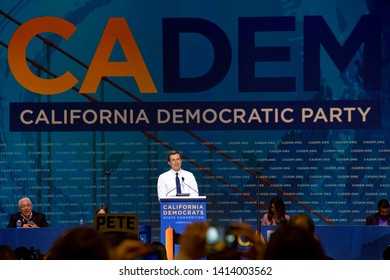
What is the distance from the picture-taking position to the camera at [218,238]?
6.96 feet

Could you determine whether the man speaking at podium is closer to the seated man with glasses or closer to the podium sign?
the seated man with glasses

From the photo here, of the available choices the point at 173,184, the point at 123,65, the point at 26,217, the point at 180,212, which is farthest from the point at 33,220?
the point at 123,65

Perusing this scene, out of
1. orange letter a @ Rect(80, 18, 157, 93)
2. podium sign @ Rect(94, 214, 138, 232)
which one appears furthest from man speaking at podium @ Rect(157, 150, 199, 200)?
podium sign @ Rect(94, 214, 138, 232)

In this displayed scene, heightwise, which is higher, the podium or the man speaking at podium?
the man speaking at podium

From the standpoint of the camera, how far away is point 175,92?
33.7 feet

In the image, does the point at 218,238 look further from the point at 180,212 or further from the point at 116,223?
the point at 180,212

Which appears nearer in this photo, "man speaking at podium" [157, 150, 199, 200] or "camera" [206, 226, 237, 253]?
"camera" [206, 226, 237, 253]

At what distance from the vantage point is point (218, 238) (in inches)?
87.3

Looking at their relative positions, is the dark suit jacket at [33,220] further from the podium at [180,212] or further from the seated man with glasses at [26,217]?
the podium at [180,212]

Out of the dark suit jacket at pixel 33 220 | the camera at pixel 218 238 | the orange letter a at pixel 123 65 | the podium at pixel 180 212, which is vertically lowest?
the dark suit jacket at pixel 33 220

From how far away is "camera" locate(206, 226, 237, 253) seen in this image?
2.12 metres

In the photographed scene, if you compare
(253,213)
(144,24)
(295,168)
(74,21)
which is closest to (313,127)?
(295,168)

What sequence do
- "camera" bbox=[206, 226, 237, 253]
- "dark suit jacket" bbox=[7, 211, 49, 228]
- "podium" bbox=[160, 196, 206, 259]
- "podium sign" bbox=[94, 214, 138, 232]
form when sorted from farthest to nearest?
"dark suit jacket" bbox=[7, 211, 49, 228] → "podium" bbox=[160, 196, 206, 259] → "podium sign" bbox=[94, 214, 138, 232] → "camera" bbox=[206, 226, 237, 253]

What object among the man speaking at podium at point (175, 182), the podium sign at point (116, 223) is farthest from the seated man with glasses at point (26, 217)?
the podium sign at point (116, 223)
